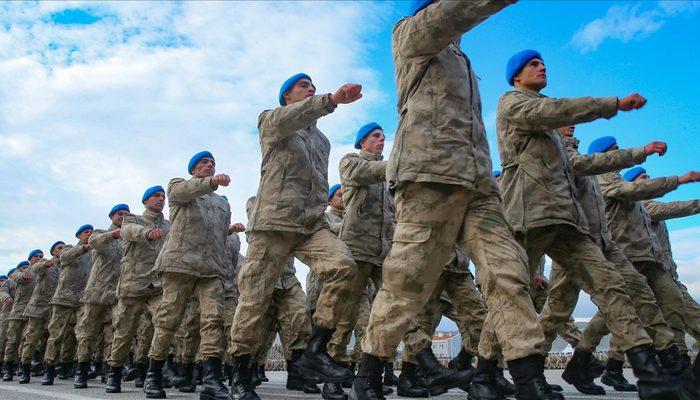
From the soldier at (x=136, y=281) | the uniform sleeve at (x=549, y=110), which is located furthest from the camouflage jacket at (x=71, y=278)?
the uniform sleeve at (x=549, y=110)

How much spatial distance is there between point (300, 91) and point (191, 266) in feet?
7.22

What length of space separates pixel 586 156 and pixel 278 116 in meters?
2.67

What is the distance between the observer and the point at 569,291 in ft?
17.3

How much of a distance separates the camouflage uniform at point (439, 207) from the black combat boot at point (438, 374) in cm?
194

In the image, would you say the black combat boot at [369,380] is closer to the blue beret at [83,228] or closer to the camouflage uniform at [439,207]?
the camouflage uniform at [439,207]

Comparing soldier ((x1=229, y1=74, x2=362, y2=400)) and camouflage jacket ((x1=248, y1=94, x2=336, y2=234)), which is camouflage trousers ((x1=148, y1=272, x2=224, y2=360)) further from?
camouflage jacket ((x1=248, y1=94, x2=336, y2=234))

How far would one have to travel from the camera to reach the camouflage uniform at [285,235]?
201 inches

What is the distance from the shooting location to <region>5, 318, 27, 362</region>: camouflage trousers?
12.9m

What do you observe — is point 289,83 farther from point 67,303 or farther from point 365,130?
point 67,303

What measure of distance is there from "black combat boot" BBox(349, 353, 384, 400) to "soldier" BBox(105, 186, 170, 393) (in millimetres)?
3943

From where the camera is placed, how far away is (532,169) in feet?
15.6

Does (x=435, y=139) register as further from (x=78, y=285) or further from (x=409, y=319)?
(x=78, y=285)

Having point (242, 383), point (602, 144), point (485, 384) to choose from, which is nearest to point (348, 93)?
point (485, 384)

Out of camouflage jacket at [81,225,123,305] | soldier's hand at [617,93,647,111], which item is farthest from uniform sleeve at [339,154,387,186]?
camouflage jacket at [81,225,123,305]
